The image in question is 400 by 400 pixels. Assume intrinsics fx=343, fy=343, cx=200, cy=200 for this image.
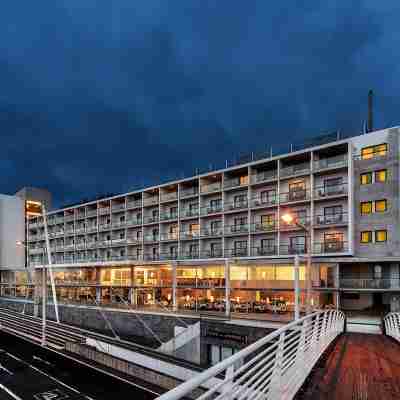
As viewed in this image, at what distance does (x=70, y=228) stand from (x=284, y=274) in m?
44.5

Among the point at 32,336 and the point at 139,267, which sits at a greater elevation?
the point at 139,267

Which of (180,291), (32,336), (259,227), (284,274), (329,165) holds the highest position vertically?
(329,165)

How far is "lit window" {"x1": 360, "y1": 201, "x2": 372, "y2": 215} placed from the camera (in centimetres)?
3003

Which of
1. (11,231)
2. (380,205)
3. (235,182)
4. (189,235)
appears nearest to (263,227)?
(235,182)

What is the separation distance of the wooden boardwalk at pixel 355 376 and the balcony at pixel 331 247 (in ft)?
63.2

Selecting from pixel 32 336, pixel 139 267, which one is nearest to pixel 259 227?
pixel 139 267

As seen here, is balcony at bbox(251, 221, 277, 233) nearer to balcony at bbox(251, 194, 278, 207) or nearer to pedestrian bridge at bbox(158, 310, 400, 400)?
balcony at bbox(251, 194, 278, 207)

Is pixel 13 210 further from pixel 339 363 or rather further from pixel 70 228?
pixel 339 363

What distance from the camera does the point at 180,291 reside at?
34.4 metres

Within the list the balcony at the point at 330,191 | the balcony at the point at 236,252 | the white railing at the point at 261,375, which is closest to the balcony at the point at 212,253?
the balcony at the point at 236,252

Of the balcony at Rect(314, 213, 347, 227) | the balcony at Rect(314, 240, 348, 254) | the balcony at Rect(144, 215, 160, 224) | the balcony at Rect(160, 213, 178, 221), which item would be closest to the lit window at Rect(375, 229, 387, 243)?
the balcony at Rect(314, 240, 348, 254)

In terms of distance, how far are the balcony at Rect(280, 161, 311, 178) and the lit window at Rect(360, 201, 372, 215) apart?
5575 mm

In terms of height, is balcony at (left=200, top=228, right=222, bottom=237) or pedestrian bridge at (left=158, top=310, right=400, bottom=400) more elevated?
balcony at (left=200, top=228, right=222, bottom=237)

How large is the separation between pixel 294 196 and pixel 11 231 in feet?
187
